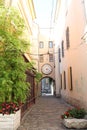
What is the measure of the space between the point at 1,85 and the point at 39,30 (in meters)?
25.6

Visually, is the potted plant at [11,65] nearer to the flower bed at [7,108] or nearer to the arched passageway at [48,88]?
the flower bed at [7,108]

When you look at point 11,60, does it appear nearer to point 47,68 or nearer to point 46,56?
point 47,68

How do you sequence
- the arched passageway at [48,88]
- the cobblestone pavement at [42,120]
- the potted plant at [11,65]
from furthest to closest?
the arched passageway at [48,88]
the cobblestone pavement at [42,120]
the potted plant at [11,65]

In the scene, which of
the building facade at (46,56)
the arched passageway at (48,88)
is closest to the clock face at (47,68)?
the building facade at (46,56)

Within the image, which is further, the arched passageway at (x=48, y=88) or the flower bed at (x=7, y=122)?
the arched passageway at (x=48, y=88)

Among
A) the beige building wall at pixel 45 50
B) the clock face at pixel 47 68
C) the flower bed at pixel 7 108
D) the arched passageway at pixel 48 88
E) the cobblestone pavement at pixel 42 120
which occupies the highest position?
the beige building wall at pixel 45 50

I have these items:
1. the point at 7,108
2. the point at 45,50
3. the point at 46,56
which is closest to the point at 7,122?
the point at 7,108

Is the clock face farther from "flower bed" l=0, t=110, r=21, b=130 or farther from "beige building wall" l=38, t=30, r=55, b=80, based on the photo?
"flower bed" l=0, t=110, r=21, b=130

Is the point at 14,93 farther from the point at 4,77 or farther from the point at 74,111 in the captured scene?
the point at 74,111

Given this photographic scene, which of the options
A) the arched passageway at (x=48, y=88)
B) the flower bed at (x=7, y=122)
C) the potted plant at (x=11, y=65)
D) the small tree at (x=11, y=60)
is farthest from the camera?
the arched passageway at (x=48, y=88)

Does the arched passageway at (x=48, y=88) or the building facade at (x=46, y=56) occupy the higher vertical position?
the building facade at (x=46, y=56)

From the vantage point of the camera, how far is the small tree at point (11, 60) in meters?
7.73

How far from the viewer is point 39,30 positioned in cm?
3228

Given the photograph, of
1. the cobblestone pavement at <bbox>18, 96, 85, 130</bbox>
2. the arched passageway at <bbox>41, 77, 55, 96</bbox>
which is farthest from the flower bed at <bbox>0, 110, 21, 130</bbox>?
the arched passageway at <bbox>41, 77, 55, 96</bbox>
